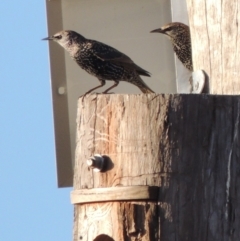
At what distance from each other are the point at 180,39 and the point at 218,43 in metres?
3.21

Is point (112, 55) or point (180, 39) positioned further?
point (180, 39)

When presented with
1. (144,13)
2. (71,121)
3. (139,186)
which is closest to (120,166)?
(139,186)

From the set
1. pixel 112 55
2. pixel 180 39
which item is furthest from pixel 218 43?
pixel 180 39

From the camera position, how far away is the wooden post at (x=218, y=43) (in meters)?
3.74

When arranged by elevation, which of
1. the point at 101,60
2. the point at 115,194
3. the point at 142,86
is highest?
the point at 101,60

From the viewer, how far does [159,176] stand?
298 centimetres

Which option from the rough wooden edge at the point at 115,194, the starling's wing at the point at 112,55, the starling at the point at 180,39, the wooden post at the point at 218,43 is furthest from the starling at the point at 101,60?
the rough wooden edge at the point at 115,194

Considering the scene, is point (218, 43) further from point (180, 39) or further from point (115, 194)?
point (180, 39)

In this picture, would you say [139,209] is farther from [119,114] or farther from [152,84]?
[152,84]

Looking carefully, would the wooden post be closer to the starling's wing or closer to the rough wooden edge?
the rough wooden edge

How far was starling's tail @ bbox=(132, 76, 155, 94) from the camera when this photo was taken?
5.70 meters

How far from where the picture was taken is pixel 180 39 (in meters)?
7.03

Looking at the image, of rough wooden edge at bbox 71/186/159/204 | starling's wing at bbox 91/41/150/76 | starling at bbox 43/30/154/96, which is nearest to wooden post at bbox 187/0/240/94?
rough wooden edge at bbox 71/186/159/204

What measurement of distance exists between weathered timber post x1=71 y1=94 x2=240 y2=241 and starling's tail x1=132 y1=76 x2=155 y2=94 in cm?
243
